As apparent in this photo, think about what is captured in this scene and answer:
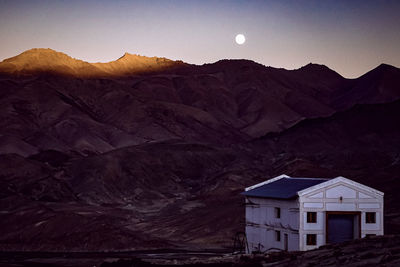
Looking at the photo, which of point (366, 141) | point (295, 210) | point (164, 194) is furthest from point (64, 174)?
point (295, 210)

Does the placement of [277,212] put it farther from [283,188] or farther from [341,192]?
[341,192]

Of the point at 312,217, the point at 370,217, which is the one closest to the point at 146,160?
the point at 370,217

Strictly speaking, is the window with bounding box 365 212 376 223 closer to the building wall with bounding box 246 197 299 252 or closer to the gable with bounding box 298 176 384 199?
the gable with bounding box 298 176 384 199

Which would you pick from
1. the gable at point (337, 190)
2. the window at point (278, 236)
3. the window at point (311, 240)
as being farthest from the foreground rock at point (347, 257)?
the window at point (278, 236)

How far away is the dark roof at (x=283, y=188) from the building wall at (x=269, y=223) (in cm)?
39

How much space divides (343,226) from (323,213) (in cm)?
185

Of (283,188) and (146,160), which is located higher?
(146,160)

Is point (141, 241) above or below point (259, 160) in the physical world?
Answer: below

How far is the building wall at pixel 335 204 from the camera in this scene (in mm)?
43875

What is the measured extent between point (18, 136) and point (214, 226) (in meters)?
89.6

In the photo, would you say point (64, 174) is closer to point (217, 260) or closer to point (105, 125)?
point (105, 125)

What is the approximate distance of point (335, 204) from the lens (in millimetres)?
44469

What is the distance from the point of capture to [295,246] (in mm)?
44219

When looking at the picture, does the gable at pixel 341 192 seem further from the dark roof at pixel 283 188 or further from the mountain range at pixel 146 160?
the mountain range at pixel 146 160
